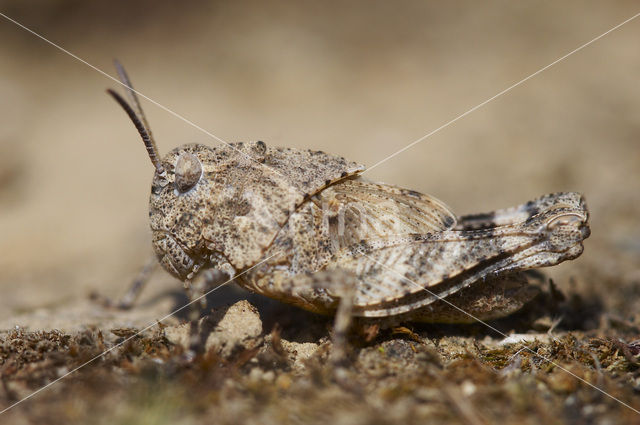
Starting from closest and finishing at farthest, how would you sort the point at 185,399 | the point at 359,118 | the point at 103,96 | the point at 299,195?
the point at 185,399, the point at 299,195, the point at 359,118, the point at 103,96

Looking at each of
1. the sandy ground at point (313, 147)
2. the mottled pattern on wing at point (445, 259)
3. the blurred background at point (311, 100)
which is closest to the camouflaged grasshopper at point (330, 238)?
the mottled pattern on wing at point (445, 259)

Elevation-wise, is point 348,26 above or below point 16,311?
above

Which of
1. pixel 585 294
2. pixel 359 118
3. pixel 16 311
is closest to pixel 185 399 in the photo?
pixel 16 311

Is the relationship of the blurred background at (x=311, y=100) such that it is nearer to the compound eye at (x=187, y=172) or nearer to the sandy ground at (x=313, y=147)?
the sandy ground at (x=313, y=147)

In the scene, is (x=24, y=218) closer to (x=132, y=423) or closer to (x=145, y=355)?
(x=145, y=355)

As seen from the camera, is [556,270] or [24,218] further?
[24,218]

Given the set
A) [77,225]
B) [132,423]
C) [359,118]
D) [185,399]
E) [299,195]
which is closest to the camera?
[132,423]

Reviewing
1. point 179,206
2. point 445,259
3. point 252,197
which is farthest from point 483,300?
point 179,206
